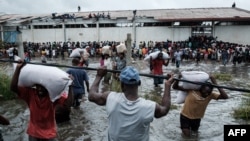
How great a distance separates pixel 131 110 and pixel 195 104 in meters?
2.45

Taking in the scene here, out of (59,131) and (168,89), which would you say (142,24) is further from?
(168,89)

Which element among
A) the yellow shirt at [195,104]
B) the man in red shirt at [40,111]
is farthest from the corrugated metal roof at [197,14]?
the man in red shirt at [40,111]

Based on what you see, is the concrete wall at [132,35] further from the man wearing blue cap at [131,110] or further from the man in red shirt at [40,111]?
the man wearing blue cap at [131,110]

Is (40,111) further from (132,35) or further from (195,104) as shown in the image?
(132,35)

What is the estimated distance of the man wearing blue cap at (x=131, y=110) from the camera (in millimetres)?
2822

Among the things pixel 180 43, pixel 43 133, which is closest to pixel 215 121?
pixel 43 133

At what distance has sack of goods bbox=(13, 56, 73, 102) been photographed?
3.52 meters

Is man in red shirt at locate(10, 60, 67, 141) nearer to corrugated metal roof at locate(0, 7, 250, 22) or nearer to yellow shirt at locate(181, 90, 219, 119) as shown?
yellow shirt at locate(181, 90, 219, 119)

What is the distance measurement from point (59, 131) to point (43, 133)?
2.62 metres

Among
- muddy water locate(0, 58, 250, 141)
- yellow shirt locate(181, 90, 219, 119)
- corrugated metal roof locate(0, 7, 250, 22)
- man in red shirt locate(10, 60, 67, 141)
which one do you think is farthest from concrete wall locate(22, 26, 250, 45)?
man in red shirt locate(10, 60, 67, 141)

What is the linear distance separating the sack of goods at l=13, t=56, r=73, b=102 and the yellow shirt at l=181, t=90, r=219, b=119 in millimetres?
A: 2182

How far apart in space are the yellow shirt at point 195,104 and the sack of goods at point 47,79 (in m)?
2.18

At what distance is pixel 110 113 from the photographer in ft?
9.52

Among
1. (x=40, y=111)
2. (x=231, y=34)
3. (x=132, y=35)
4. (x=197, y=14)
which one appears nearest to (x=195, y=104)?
(x=40, y=111)
